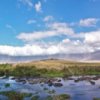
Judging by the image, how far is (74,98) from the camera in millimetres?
52938

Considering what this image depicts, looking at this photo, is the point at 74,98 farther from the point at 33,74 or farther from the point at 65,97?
the point at 33,74

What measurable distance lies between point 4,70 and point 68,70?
2849 cm

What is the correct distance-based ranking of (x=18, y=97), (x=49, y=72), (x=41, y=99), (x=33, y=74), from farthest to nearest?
1. (x=49, y=72)
2. (x=33, y=74)
3. (x=41, y=99)
4. (x=18, y=97)

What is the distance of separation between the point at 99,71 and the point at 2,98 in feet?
324

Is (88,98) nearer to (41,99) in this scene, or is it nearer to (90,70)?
(41,99)

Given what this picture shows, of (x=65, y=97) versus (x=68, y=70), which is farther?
(x=68, y=70)

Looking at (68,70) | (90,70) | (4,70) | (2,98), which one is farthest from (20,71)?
(2,98)

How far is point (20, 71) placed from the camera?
12912 centimetres

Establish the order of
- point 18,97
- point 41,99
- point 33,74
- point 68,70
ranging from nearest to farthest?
point 18,97
point 41,99
point 33,74
point 68,70

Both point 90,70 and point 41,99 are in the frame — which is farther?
point 90,70

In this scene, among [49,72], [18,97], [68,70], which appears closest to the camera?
[18,97]

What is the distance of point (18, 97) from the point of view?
47.9 meters

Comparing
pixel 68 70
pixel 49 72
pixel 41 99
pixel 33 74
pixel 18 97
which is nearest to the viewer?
pixel 18 97

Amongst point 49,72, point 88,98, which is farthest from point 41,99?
point 49,72
